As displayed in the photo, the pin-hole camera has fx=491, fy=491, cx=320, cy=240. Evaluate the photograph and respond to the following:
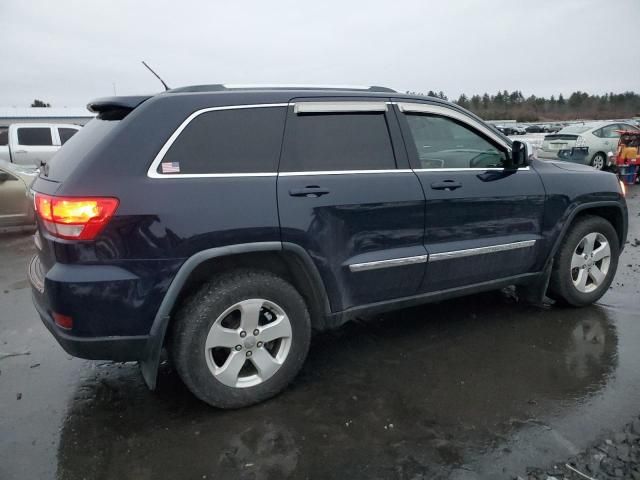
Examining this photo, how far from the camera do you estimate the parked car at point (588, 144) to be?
1438 centimetres

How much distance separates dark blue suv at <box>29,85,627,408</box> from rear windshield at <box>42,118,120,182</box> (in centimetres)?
2

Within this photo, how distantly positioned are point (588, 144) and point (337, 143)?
13.8 m

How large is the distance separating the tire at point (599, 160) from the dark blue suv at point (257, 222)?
1253cm

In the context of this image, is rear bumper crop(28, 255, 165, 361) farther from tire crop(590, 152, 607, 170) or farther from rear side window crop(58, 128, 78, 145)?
tire crop(590, 152, 607, 170)

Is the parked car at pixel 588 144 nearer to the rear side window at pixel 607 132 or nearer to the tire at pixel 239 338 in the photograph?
the rear side window at pixel 607 132

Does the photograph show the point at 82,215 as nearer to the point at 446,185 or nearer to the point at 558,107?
the point at 446,185

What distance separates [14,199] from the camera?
802 cm

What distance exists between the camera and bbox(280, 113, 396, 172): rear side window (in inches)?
120

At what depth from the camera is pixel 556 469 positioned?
2406mm

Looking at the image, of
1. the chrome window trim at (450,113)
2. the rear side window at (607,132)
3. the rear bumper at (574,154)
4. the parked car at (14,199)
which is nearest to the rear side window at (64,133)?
the parked car at (14,199)

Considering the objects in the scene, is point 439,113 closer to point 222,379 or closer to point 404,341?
point 404,341

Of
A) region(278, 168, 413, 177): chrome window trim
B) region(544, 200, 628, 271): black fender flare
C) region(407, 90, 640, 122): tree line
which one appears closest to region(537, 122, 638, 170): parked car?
region(544, 200, 628, 271): black fender flare

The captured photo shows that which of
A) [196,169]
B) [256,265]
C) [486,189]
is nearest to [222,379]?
[256,265]

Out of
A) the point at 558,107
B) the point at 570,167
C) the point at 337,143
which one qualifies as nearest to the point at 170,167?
the point at 337,143
